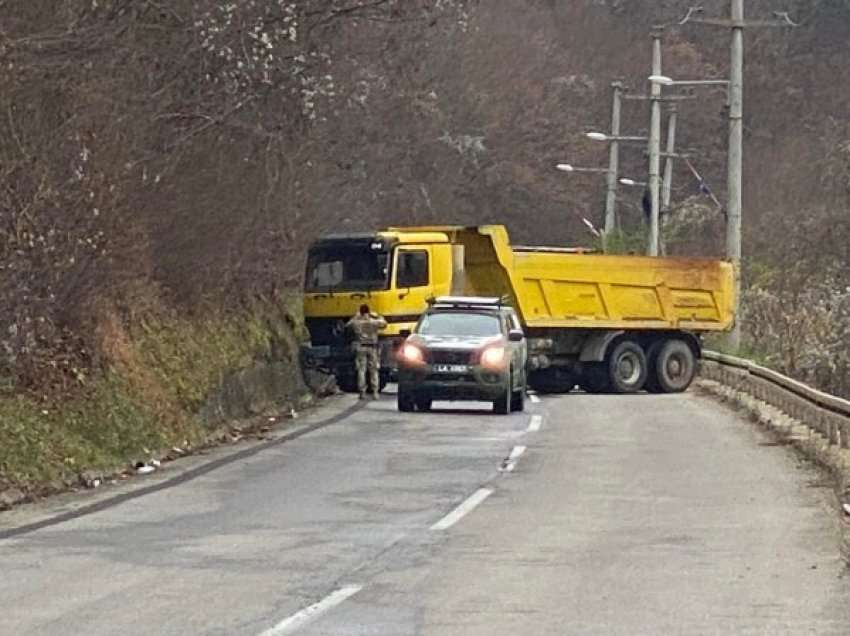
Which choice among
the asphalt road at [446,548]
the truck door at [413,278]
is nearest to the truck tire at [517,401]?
the truck door at [413,278]

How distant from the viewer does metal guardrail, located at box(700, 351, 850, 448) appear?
2056 centimetres

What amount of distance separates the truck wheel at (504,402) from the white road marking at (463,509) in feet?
37.0

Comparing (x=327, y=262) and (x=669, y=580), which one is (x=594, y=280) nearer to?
(x=327, y=262)

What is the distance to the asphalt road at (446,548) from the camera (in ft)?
35.7

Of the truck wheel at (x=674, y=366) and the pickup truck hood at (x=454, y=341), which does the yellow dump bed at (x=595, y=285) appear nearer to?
the truck wheel at (x=674, y=366)

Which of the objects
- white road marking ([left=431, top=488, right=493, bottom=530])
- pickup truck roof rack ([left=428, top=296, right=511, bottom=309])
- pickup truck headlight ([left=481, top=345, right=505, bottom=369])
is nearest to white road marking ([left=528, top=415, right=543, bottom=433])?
pickup truck headlight ([left=481, top=345, right=505, bottom=369])

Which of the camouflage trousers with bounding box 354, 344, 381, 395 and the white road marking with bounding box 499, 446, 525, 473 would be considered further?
the camouflage trousers with bounding box 354, 344, 381, 395

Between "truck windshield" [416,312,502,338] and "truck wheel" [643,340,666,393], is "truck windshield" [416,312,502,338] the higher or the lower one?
the higher one

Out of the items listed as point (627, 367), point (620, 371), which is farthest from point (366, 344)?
point (627, 367)

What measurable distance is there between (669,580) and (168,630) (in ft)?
11.5

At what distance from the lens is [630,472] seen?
794 inches

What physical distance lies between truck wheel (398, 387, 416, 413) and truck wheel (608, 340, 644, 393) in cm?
754

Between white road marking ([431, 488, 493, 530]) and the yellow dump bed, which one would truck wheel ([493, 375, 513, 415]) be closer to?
the yellow dump bed

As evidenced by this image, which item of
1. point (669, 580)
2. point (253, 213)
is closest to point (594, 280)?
point (253, 213)
